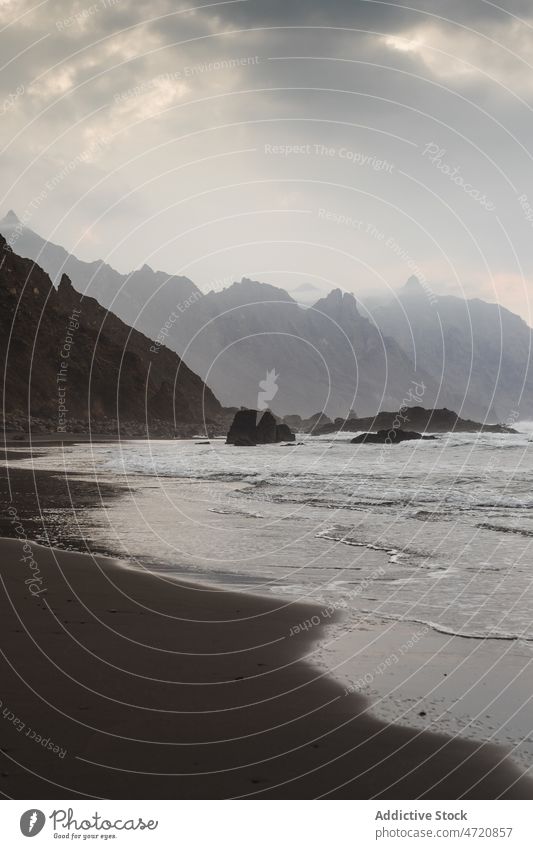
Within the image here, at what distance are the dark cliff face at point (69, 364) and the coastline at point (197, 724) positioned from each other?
70697 mm

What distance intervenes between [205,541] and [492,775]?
10.9 metres

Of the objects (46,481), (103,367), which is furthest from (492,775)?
(103,367)

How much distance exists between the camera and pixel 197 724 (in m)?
5.64

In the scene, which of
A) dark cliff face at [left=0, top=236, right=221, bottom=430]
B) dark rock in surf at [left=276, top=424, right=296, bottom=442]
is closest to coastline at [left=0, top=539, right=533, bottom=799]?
dark cliff face at [left=0, top=236, right=221, bottom=430]

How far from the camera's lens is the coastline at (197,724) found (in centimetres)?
479

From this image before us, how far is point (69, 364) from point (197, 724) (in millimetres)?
118361

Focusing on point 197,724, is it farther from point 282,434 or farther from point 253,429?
point 282,434

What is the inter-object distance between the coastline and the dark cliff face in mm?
70697

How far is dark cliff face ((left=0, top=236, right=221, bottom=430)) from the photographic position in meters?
98.6

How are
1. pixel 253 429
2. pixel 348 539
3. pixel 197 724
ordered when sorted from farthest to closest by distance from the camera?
pixel 253 429, pixel 348 539, pixel 197 724

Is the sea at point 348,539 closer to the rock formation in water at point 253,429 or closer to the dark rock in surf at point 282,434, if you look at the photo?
the rock formation in water at point 253,429

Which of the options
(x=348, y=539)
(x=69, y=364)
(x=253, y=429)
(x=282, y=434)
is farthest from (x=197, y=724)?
(x=69, y=364)

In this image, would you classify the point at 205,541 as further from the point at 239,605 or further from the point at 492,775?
the point at 492,775

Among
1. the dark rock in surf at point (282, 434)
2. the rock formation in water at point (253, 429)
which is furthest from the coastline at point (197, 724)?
the dark rock in surf at point (282, 434)
